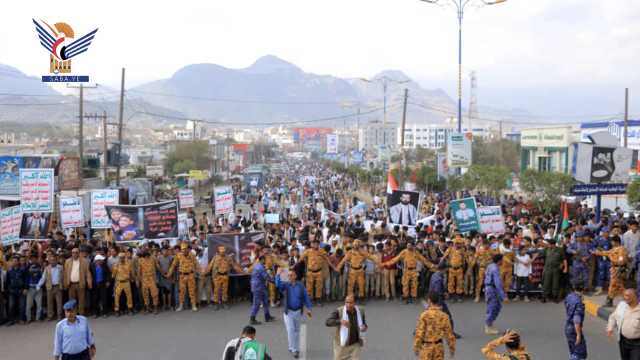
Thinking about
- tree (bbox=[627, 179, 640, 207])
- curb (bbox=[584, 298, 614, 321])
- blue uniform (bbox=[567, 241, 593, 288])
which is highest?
tree (bbox=[627, 179, 640, 207])

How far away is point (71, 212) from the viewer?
17750mm

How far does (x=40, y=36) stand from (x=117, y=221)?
10.1 m

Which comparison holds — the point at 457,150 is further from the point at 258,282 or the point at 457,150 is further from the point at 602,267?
the point at 258,282

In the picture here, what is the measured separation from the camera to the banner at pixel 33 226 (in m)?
16.5

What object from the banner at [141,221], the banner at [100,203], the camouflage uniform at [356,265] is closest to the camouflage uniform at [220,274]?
the camouflage uniform at [356,265]

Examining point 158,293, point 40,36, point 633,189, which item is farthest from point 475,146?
point 158,293

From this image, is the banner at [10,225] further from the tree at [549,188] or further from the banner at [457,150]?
the tree at [549,188]

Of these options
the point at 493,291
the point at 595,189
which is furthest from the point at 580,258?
the point at 595,189

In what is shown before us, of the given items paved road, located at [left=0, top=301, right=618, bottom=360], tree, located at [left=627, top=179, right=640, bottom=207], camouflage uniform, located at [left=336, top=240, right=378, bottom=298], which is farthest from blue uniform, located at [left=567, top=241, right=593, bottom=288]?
tree, located at [left=627, top=179, right=640, bottom=207]

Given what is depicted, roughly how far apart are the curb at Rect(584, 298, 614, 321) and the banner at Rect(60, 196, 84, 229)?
42.3 feet

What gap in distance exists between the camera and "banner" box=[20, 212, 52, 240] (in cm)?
1653

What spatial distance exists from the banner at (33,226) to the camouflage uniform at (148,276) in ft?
17.0

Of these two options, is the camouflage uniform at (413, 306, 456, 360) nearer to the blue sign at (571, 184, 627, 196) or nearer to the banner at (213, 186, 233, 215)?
the blue sign at (571, 184, 627, 196)

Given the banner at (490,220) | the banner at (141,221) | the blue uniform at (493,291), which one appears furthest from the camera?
the banner at (490,220)
